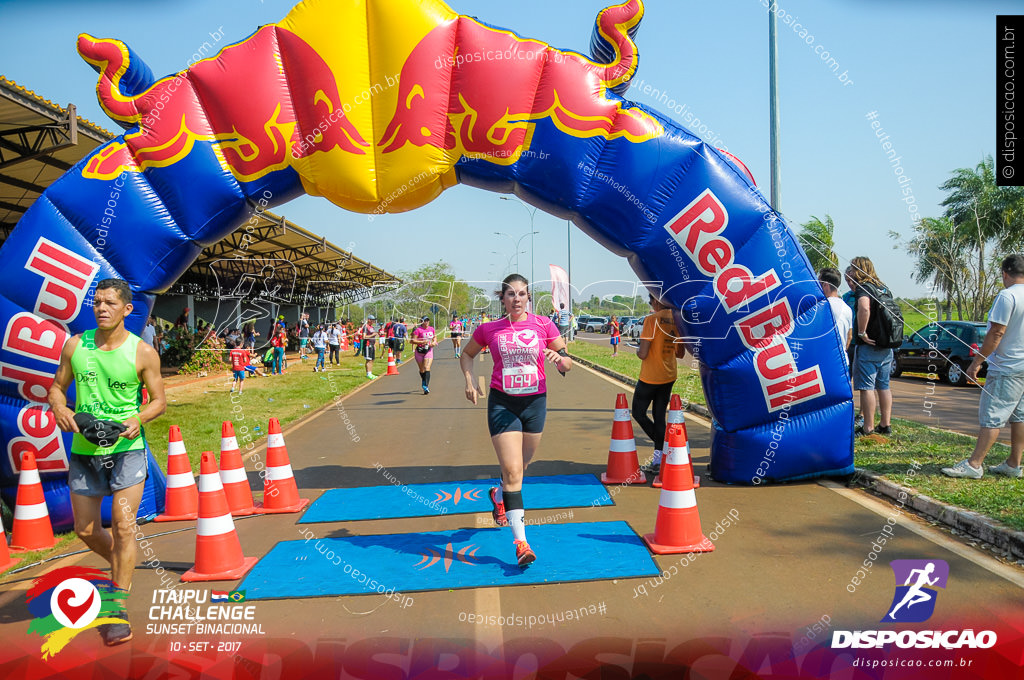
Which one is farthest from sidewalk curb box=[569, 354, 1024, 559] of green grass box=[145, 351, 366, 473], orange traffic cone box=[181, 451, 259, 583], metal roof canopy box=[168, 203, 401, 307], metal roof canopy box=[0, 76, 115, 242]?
metal roof canopy box=[168, 203, 401, 307]

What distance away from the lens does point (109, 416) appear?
13.2 ft

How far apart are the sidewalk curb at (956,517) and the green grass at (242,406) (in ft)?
24.8

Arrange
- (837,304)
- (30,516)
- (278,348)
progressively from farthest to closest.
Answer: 1. (278,348)
2. (837,304)
3. (30,516)

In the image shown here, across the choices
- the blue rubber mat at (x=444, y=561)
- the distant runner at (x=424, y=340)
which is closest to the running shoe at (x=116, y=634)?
the blue rubber mat at (x=444, y=561)

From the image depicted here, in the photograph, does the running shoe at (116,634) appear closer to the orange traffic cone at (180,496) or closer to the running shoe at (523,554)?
the orange traffic cone at (180,496)

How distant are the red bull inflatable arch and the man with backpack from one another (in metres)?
1.52

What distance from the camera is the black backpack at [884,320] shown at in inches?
299

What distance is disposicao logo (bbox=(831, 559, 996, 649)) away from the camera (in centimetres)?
344

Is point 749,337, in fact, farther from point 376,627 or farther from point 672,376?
point 376,627

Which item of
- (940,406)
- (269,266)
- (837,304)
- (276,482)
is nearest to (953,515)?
(837,304)

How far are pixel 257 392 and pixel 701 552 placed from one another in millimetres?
14381

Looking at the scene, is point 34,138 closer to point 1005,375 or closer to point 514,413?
point 514,413

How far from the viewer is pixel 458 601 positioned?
413 centimetres

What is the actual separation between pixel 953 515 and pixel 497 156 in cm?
491
